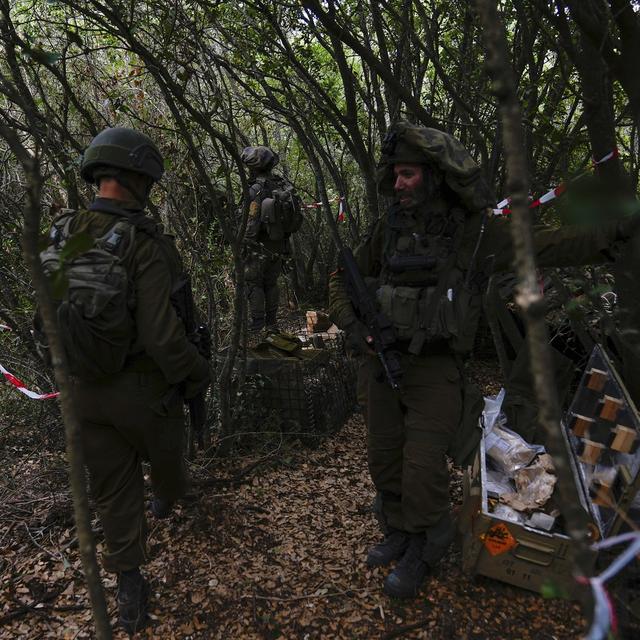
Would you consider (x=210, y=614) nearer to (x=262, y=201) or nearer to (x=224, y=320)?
(x=224, y=320)

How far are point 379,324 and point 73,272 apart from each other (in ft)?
4.38

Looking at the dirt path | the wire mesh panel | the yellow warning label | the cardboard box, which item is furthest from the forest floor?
the wire mesh panel

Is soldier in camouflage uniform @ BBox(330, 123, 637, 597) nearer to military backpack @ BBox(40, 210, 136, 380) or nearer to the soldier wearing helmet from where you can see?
the soldier wearing helmet

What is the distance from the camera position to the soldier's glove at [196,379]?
233cm

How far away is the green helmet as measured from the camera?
212 centimetres

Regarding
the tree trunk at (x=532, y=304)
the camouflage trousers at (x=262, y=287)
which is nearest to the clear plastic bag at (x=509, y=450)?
the tree trunk at (x=532, y=304)

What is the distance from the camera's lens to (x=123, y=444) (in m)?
2.26

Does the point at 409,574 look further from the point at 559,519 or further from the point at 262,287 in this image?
the point at 262,287

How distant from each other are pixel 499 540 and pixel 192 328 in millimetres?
1673

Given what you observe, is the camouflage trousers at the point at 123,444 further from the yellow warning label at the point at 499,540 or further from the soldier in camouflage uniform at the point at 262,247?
the soldier in camouflage uniform at the point at 262,247

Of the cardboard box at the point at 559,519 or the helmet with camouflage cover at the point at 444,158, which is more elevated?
the helmet with camouflage cover at the point at 444,158

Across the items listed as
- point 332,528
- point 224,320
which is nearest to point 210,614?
point 332,528

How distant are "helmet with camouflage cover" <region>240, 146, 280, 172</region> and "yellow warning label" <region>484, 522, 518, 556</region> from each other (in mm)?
4274

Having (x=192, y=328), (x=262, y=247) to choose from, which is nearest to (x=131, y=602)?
(x=192, y=328)
